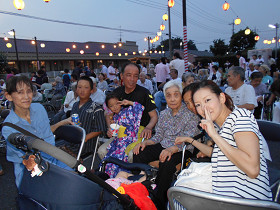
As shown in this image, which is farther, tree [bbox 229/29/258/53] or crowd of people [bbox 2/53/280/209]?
tree [bbox 229/29/258/53]

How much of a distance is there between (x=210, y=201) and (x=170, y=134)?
1.61 metres

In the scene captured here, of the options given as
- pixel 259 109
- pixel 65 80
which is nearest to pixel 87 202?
pixel 259 109

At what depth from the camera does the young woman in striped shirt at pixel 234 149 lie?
130 centimetres

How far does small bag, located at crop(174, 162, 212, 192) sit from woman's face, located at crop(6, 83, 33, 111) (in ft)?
5.40

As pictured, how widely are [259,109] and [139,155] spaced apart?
3.77m

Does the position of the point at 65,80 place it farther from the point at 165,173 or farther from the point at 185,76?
the point at 165,173

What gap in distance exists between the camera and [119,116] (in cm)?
317

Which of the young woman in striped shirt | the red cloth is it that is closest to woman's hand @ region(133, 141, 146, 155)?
the red cloth

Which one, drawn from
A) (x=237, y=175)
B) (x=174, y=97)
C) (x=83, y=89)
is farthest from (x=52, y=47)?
(x=237, y=175)

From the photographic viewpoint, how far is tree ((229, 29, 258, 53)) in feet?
133

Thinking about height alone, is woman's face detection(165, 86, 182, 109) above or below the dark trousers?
above

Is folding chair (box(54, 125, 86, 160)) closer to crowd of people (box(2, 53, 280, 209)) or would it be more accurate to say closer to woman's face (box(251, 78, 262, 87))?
crowd of people (box(2, 53, 280, 209))

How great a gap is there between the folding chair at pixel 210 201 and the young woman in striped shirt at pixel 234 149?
288mm

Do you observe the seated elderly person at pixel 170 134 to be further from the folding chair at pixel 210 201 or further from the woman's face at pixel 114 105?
the folding chair at pixel 210 201
